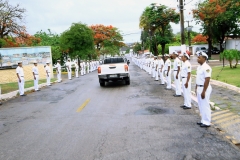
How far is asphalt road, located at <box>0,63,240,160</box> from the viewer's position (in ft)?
17.3

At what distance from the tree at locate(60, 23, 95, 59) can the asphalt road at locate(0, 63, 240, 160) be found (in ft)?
92.6

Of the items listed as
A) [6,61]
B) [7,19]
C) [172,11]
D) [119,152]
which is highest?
[172,11]

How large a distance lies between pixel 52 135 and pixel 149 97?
6048mm

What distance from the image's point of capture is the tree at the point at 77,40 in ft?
124

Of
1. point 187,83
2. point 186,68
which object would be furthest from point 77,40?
point 187,83

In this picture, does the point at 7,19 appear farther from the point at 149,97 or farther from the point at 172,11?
the point at 172,11

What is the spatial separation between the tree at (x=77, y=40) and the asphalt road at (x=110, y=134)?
28226 mm

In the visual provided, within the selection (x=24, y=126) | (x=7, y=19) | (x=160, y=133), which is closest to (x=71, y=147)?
(x=160, y=133)

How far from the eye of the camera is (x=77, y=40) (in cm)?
3812

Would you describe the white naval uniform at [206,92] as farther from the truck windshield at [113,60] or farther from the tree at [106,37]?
the tree at [106,37]

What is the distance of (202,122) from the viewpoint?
7164 mm

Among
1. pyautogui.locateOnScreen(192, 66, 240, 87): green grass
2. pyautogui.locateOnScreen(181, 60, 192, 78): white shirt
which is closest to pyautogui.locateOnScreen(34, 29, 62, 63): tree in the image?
pyautogui.locateOnScreen(192, 66, 240, 87): green grass

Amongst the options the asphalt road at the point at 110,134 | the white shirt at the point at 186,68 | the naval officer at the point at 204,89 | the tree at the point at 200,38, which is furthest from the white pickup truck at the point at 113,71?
the tree at the point at 200,38

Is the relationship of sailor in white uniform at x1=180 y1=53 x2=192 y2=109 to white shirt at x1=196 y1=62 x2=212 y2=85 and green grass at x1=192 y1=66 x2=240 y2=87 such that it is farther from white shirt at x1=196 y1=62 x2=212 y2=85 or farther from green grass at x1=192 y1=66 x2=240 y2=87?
green grass at x1=192 y1=66 x2=240 y2=87
